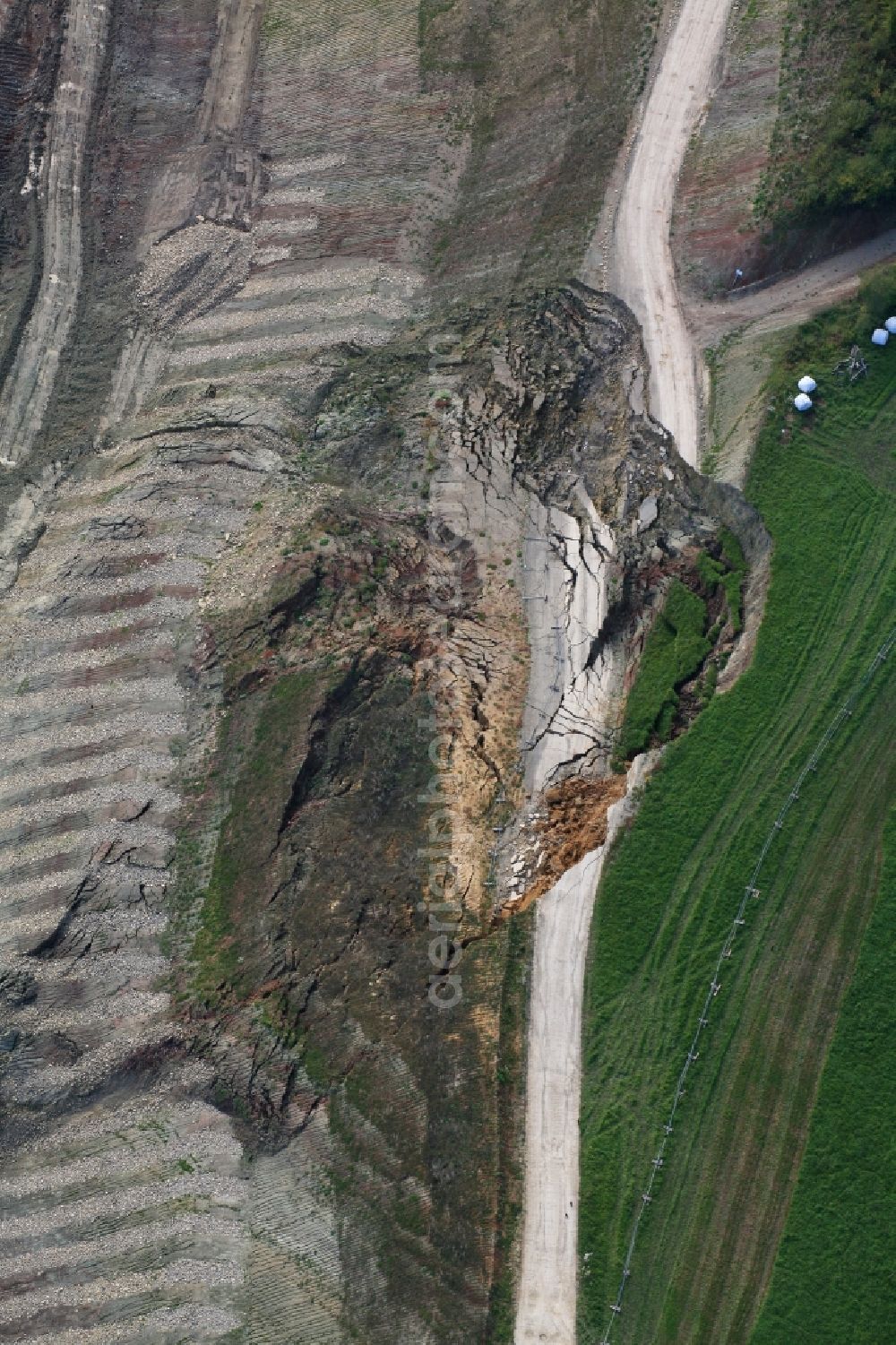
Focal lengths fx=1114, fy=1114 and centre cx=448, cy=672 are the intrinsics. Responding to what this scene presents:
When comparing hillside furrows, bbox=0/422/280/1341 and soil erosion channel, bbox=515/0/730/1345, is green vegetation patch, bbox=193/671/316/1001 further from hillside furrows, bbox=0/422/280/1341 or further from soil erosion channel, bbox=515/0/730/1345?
soil erosion channel, bbox=515/0/730/1345

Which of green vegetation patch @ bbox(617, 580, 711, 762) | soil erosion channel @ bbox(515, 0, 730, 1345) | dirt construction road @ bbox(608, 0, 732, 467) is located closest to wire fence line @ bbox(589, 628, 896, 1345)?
soil erosion channel @ bbox(515, 0, 730, 1345)

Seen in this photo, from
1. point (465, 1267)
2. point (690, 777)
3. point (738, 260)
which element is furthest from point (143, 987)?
point (738, 260)

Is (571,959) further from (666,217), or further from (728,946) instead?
(666,217)

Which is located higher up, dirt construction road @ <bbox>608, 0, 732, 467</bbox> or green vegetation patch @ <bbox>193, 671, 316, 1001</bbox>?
dirt construction road @ <bbox>608, 0, 732, 467</bbox>

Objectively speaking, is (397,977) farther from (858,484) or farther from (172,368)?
(172,368)

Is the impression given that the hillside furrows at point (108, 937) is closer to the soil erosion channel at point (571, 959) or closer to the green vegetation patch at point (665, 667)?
the soil erosion channel at point (571, 959)

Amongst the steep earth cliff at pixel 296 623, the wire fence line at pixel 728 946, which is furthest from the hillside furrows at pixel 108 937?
the wire fence line at pixel 728 946
